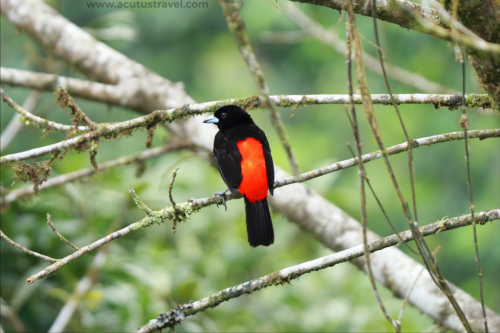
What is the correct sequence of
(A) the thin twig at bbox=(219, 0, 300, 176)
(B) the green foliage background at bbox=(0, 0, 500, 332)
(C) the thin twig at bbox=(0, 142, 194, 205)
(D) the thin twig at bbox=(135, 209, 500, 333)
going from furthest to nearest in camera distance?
1. (B) the green foliage background at bbox=(0, 0, 500, 332)
2. (C) the thin twig at bbox=(0, 142, 194, 205)
3. (D) the thin twig at bbox=(135, 209, 500, 333)
4. (A) the thin twig at bbox=(219, 0, 300, 176)

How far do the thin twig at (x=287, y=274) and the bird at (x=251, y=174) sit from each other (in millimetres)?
942

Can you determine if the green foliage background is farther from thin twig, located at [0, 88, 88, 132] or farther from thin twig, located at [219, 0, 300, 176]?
thin twig, located at [0, 88, 88, 132]

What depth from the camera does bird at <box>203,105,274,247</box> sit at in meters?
3.15

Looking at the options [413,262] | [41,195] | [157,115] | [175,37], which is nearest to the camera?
[157,115]

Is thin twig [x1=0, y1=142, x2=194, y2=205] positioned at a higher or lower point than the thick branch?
higher

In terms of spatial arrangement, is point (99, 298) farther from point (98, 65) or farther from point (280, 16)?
point (280, 16)

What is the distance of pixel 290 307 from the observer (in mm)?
4570

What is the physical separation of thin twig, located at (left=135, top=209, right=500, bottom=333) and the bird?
3.09 feet

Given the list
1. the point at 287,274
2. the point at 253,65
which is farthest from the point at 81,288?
the point at 253,65

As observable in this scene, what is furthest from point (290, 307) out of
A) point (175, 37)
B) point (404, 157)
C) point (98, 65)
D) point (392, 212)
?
point (175, 37)

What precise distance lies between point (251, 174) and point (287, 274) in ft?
3.81

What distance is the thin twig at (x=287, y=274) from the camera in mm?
2098

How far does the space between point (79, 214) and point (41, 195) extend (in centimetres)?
39

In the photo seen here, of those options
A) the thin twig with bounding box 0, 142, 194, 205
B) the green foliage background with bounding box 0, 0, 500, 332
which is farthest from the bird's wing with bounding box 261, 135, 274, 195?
the thin twig with bounding box 0, 142, 194, 205
